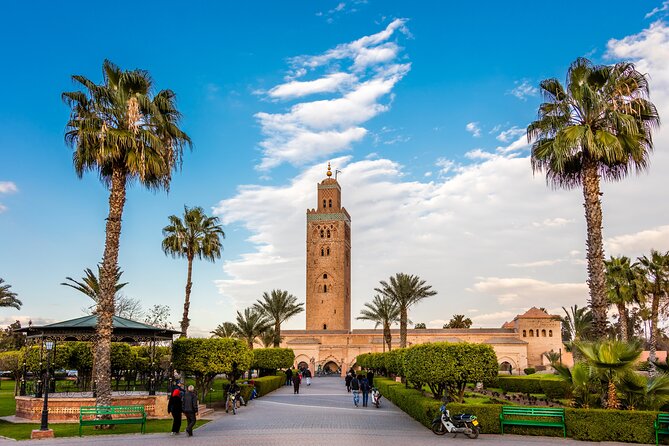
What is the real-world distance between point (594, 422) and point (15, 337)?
201ft

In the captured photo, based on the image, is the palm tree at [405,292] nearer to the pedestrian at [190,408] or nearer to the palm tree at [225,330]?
the palm tree at [225,330]

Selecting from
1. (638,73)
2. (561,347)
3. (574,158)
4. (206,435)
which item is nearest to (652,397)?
(574,158)

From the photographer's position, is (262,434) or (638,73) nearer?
(262,434)

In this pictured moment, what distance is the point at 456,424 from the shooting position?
15.3 meters

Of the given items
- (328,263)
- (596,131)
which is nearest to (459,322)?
(328,263)

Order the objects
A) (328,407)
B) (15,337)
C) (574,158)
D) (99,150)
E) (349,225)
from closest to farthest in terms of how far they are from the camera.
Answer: (99,150) → (574,158) → (328,407) → (15,337) → (349,225)

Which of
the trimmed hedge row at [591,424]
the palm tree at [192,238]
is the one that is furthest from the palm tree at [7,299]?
the trimmed hedge row at [591,424]

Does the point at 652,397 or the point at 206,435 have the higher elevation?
the point at 652,397

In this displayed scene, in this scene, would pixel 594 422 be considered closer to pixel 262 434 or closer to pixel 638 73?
pixel 262 434

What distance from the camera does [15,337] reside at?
61.4m

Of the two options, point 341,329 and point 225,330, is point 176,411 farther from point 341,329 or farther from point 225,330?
point 341,329

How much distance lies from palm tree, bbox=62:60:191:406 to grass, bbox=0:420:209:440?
111 cm

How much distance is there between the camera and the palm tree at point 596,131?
18031mm

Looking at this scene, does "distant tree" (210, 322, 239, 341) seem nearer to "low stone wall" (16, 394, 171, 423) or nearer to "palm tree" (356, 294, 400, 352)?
"palm tree" (356, 294, 400, 352)
